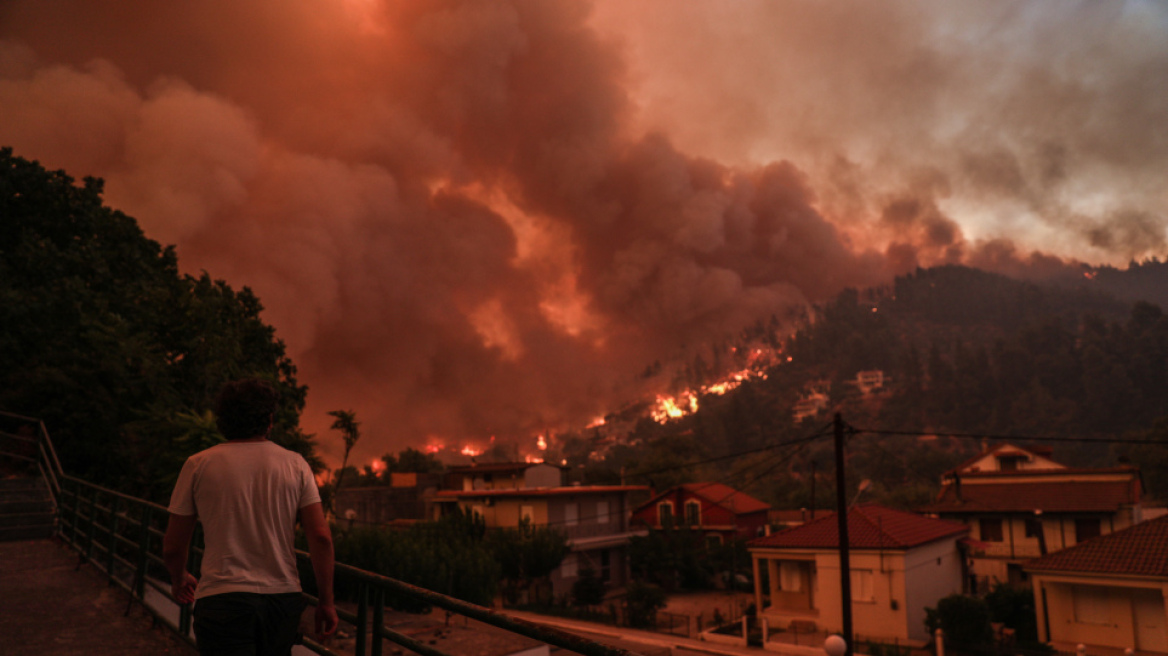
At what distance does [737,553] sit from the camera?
39.0 meters

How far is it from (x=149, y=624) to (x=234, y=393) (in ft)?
15.1

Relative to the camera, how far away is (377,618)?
11.5 ft

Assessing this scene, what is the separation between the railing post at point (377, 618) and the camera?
11.2 feet

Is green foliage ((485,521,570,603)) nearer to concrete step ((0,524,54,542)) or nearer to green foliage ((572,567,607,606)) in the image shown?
green foliage ((572,567,607,606))

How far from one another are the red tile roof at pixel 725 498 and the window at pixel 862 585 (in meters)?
22.5

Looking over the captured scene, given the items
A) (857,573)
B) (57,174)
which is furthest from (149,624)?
(57,174)

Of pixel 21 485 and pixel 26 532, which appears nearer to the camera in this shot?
pixel 26 532

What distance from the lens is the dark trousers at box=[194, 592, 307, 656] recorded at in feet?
9.63

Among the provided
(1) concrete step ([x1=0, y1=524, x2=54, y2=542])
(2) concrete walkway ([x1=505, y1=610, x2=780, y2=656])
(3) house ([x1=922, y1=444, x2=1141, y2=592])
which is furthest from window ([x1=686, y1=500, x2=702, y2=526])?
(1) concrete step ([x1=0, y1=524, x2=54, y2=542])

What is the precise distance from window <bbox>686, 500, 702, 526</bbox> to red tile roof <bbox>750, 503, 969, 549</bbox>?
60.6 feet

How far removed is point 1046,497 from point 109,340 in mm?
39869

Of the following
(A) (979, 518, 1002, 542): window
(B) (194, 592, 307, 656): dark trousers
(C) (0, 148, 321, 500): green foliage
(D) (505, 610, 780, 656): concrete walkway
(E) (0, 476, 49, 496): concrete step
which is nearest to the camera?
(B) (194, 592, 307, 656): dark trousers

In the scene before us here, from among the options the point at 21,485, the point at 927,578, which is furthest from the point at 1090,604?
the point at 21,485

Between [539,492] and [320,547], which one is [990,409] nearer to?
[539,492]
